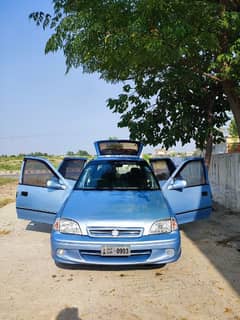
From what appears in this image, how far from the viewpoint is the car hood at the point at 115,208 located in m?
4.13

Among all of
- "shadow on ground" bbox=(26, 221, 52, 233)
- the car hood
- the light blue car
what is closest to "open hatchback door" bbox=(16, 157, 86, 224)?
the light blue car

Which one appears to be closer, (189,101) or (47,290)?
(47,290)

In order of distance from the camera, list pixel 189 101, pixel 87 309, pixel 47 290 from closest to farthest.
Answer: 1. pixel 87 309
2. pixel 47 290
3. pixel 189 101

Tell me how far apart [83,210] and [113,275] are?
0.93m

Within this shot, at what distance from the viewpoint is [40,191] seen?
5.88m

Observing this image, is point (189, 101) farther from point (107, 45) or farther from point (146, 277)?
point (146, 277)

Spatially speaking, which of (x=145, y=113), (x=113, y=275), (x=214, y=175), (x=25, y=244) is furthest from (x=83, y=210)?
(x=214, y=175)

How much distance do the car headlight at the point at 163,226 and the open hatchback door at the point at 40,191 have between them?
216cm

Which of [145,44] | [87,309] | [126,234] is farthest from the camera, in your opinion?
[145,44]

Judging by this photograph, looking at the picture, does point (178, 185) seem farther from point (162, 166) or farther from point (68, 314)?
point (68, 314)

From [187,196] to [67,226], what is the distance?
8.07 feet

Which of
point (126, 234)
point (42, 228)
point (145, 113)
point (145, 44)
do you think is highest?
point (145, 44)

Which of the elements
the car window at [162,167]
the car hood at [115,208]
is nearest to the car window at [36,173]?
the car hood at [115,208]

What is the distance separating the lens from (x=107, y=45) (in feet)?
18.1
